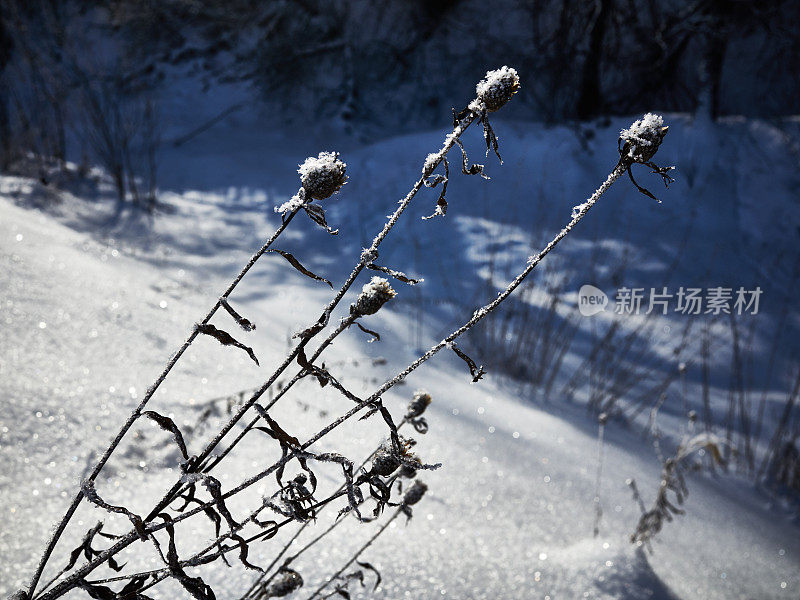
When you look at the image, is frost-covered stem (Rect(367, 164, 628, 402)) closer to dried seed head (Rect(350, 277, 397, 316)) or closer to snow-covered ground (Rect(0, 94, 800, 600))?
dried seed head (Rect(350, 277, 397, 316))

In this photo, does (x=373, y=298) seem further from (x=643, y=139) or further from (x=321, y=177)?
(x=643, y=139)

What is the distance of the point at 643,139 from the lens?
19.9 inches

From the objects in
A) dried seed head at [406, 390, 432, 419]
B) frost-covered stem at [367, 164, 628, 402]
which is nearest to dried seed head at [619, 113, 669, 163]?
frost-covered stem at [367, 164, 628, 402]

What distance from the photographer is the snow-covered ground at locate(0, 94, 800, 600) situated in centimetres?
109

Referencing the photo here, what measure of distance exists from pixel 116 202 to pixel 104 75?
3.04 m

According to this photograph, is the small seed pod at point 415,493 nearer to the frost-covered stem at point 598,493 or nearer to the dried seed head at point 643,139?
the dried seed head at point 643,139

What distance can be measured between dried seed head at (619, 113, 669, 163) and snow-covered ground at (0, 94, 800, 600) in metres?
0.78

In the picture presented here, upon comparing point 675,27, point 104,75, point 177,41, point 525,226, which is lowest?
point 525,226

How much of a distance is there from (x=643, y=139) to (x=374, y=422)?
1126 millimetres

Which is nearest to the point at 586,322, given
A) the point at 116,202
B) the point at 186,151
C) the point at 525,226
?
the point at 525,226

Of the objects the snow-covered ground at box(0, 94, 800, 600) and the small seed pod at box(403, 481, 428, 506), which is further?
the snow-covered ground at box(0, 94, 800, 600)

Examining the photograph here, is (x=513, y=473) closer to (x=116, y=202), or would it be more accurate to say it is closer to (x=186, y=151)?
(x=116, y=202)

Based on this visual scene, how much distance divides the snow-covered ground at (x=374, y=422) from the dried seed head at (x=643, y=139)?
0.78m

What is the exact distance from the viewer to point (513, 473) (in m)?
1.50
